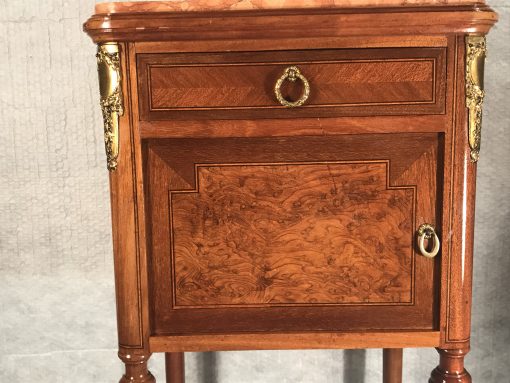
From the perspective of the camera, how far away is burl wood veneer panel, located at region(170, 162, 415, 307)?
82 cm

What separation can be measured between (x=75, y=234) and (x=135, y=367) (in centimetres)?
49

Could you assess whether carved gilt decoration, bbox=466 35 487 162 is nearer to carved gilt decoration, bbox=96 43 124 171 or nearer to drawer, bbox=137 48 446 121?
drawer, bbox=137 48 446 121

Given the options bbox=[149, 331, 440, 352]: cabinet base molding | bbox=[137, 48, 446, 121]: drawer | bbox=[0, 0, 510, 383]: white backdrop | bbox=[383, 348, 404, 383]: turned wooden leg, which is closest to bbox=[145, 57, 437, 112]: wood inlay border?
bbox=[137, 48, 446, 121]: drawer

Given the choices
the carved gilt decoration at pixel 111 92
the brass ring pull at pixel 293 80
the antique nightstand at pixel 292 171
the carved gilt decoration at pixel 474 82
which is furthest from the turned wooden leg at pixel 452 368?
the carved gilt decoration at pixel 111 92

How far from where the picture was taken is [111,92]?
80cm

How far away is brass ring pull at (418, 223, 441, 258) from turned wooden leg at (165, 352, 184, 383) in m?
0.57

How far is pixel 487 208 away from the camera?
1.29m

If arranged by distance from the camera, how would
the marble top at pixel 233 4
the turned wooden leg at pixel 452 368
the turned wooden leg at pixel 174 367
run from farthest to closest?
1. the turned wooden leg at pixel 174 367
2. the turned wooden leg at pixel 452 368
3. the marble top at pixel 233 4

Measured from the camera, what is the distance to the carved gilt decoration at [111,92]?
790 millimetres

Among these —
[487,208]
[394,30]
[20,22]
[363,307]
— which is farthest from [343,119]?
[20,22]

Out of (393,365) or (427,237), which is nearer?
(427,237)

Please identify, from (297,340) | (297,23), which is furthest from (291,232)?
(297,23)

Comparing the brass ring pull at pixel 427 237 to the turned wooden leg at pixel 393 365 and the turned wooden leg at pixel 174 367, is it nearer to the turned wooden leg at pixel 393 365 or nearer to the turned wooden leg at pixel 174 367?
the turned wooden leg at pixel 393 365

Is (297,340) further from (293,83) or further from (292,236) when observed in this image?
(293,83)
